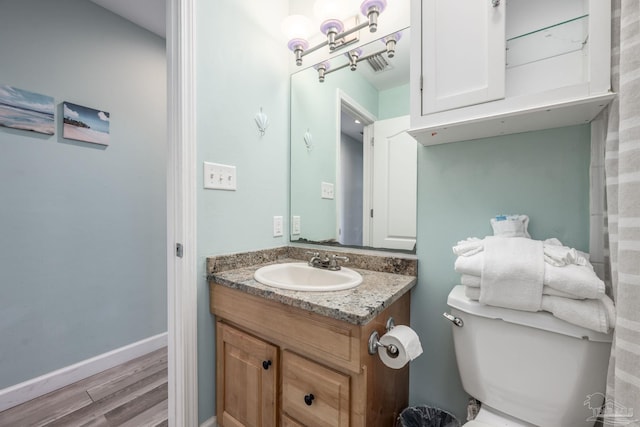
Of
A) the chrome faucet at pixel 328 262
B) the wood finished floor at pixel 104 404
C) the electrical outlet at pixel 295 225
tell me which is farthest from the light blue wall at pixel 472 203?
the wood finished floor at pixel 104 404

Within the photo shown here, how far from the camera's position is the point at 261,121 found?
137cm

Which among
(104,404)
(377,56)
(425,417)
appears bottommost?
(104,404)

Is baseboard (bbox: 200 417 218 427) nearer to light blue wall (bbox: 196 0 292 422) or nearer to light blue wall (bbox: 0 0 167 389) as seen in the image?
light blue wall (bbox: 196 0 292 422)

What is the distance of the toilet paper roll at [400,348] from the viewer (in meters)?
0.73

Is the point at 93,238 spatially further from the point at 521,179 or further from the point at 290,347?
the point at 521,179

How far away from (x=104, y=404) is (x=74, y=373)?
1.32 ft

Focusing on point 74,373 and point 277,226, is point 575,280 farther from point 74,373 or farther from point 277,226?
point 74,373

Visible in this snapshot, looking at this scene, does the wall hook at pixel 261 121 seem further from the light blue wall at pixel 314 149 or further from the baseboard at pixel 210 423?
the baseboard at pixel 210 423

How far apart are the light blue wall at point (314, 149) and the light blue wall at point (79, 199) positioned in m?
1.28

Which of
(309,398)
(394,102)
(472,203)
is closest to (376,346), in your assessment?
(309,398)

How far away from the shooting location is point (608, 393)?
0.59 meters

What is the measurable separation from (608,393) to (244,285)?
1.06 m

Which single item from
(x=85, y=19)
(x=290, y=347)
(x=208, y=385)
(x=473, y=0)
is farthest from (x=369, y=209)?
(x=85, y=19)

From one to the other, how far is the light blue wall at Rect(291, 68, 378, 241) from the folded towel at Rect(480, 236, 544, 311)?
2.68 ft
